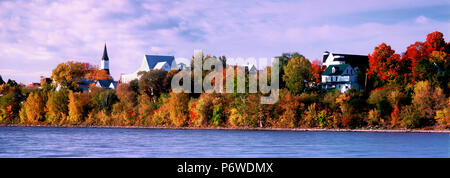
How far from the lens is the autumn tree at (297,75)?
78.6 meters

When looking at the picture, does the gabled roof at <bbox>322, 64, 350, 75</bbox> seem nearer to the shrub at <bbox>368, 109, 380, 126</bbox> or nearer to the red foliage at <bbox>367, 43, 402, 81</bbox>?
the red foliage at <bbox>367, 43, 402, 81</bbox>

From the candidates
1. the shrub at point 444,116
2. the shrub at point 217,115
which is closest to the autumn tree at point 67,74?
the shrub at point 217,115

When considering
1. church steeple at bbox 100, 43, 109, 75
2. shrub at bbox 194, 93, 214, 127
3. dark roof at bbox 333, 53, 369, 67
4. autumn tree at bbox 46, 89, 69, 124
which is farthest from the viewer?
church steeple at bbox 100, 43, 109, 75

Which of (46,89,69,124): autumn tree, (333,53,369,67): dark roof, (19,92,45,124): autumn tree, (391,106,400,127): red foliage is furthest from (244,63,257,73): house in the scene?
(19,92,45,124): autumn tree

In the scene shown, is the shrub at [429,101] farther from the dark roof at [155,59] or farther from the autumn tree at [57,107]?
the dark roof at [155,59]

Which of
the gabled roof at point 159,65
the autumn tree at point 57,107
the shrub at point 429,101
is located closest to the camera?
the shrub at point 429,101

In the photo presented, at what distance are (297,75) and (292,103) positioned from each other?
9.64 m

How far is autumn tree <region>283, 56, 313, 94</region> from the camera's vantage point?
78.6 meters

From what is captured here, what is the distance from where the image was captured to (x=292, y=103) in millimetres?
70562

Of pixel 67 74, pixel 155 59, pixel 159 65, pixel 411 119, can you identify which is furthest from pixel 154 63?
pixel 411 119

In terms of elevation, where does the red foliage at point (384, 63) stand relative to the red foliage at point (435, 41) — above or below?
A: below

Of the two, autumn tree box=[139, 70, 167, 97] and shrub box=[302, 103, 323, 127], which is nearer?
shrub box=[302, 103, 323, 127]
